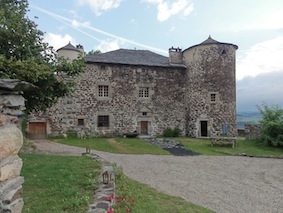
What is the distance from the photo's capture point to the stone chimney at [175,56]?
2501 centimetres

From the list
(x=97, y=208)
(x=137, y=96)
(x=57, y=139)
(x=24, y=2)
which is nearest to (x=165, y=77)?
(x=137, y=96)

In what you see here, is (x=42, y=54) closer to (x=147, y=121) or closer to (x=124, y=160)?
(x=124, y=160)

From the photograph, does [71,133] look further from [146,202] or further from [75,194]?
[75,194]

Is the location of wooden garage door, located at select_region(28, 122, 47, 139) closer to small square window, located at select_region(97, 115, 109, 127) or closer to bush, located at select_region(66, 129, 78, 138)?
bush, located at select_region(66, 129, 78, 138)

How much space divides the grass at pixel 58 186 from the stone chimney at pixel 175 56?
17818 mm

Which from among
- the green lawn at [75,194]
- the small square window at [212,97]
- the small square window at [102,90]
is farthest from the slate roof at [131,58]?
the green lawn at [75,194]

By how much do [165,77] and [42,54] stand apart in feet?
49.9

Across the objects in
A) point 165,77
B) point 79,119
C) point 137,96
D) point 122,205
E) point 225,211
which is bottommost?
point 225,211

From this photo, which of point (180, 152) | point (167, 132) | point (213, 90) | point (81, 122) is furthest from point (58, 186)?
point (213, 90)

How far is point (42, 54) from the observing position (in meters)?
10.4

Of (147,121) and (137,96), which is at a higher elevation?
(137,96)

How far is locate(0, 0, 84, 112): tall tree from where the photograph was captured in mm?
7704

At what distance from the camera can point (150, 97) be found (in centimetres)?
2380

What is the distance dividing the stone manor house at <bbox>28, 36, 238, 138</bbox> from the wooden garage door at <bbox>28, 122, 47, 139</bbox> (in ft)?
0.26
